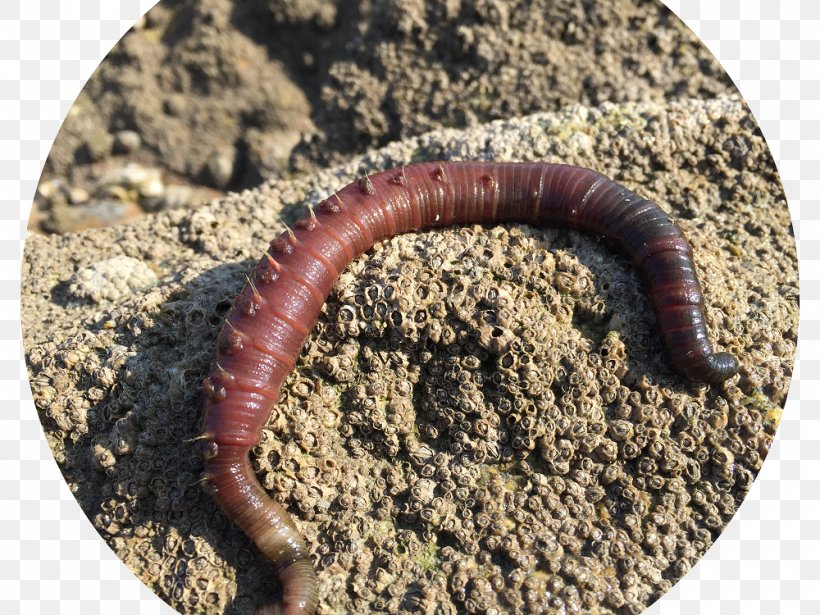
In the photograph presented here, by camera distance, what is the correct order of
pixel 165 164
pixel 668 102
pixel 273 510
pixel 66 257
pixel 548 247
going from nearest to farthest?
1. pixel 273 510
2. pixel 548 247
3. pixel 66 257
4. pixel 668 102
5. pixel 165 164

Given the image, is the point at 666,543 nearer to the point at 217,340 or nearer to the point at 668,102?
the point at 217,340

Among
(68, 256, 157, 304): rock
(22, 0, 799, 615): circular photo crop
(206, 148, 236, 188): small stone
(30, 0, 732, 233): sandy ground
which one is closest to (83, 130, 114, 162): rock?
(30, 0, 732, 233): sandy ground

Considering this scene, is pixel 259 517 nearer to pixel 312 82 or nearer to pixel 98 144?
pixel 312 82

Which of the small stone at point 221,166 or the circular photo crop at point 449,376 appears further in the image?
the small stone at point 221,166

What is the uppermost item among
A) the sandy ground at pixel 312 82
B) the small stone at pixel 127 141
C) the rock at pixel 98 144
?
the sandy ground at pixel 312 82

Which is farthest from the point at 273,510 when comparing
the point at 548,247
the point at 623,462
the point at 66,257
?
the point at 66,257

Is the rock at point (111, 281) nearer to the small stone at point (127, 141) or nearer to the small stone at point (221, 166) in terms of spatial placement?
the small stone at point (221, 166)

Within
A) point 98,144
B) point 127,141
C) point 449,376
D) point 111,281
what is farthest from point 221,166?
point 449,376

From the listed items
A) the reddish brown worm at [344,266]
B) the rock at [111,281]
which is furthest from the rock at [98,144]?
the reddish brown worm at [344,266]
